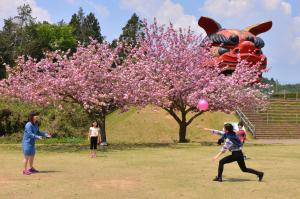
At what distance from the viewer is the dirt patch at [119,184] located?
11414 millimetres

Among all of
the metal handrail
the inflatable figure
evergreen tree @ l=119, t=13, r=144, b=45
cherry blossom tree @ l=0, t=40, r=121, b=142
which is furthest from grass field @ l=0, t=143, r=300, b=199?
evergreen tree @ l=119, t=13, r=144, b=45

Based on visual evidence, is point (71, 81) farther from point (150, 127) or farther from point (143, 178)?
point (150, 127)

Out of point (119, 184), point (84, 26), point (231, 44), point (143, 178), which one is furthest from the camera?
point (84, 26)

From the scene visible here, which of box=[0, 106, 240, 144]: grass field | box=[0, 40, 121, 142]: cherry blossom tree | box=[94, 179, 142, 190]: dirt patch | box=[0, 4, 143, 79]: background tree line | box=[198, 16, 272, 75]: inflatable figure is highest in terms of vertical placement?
box=[0, 4, 143, 79]: background tree line

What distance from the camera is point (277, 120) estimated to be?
40.0m

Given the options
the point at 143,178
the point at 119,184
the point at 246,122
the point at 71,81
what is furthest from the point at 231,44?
the point at 119,184

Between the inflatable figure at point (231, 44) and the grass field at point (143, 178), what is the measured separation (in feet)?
79.8

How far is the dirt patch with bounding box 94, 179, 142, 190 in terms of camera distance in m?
11.4

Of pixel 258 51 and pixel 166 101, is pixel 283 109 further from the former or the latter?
pixel 166 101

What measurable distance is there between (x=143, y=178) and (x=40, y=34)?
7495cm

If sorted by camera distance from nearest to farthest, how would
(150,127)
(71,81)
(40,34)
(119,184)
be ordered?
1. (119,184)
2. (71,81)
3. (150,127)
4. (40,34)

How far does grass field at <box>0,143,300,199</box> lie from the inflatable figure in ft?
79.8

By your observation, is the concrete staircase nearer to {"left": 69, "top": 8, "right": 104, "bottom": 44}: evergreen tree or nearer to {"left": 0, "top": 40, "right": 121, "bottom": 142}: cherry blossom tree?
{"left": 0, "top": 40, "right": 121, "bottom": 142}: cherry blossom tree

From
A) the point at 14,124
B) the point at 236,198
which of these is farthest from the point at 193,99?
the point at 236,198
